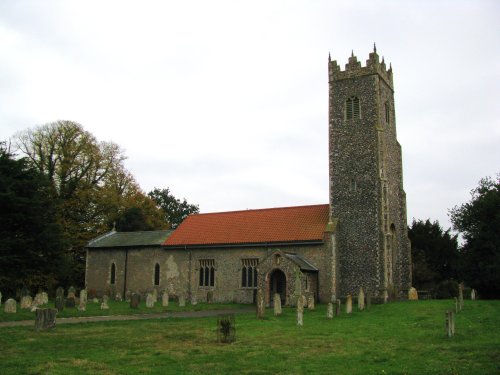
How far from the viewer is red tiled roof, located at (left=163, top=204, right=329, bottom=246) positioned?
34344 mm

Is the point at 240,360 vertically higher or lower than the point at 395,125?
lower

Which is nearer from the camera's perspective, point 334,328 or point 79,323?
point 334,328

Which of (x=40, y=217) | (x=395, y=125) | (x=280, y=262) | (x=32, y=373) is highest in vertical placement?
(x=395, y=125)

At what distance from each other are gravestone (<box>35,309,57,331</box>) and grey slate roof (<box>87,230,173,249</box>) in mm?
22568

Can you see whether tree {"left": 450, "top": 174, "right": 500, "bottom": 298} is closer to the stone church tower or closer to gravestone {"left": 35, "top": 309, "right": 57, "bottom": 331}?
the stone church tower

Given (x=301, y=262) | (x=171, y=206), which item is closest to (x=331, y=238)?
(x=301, y=262)

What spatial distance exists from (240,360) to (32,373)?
13.6 feet

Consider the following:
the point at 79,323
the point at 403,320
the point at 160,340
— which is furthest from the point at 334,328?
the point at 79,323

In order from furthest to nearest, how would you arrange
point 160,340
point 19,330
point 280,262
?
point 280,262 < point 19,330 < point 160,340

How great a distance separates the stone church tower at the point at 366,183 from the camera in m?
32.3

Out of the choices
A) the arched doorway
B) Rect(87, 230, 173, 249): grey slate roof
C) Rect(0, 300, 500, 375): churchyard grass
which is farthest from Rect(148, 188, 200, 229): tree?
Rect(0, 300, 500, 375): churchyard grass

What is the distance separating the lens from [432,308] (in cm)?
2302

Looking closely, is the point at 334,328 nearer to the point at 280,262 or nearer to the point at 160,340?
the point at 160,340

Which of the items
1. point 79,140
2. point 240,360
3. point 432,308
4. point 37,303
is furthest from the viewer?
point 79,140
